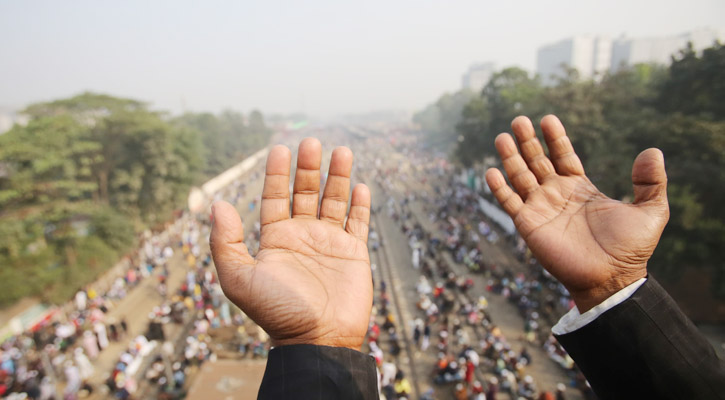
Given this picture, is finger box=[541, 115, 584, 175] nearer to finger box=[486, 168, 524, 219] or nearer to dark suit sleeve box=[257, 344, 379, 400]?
finger box=[486, 168, 524, 219]

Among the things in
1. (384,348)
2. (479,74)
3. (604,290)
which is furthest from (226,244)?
(479,74)

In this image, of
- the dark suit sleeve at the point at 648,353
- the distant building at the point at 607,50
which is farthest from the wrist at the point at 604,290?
the distant building at the point at 607,50

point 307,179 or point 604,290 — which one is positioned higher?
point 307,179

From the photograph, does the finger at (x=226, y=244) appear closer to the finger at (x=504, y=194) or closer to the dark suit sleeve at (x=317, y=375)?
the dark suit sleeve at (x=317, y=375)

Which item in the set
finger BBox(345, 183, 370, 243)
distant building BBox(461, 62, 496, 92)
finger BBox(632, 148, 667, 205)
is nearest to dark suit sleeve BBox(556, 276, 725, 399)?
finger BBox(632, 148, 667, 205)

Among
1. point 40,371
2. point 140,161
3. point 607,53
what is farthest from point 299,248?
point 607,53

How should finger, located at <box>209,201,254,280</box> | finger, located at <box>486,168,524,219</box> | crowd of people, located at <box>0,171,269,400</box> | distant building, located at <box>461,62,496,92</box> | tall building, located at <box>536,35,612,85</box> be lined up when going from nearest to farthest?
finger, located at <box>209,201,254,280</box> → finger, located at <box>486,168,524,219</box> → crowd of people, located at <box>0,171,269,400</box> → tall building, located at <box>536,35,612,85</box> → distant building, located at <box>461,62,496,92</box>

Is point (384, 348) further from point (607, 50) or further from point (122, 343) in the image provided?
point (607, 50)
